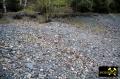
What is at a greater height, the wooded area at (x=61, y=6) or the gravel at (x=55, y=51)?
the wooded area at (x=61, y=6)

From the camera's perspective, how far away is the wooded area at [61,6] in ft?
86.1

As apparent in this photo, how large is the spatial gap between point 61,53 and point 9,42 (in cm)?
342

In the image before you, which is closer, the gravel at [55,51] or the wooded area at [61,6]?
the gravel at [55,51]

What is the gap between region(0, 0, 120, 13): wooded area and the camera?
2623cm

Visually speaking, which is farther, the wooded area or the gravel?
the wooded area

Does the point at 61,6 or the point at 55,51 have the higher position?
the point at 61,6

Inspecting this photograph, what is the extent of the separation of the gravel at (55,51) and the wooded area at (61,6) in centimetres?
463

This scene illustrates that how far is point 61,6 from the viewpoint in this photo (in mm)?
28812

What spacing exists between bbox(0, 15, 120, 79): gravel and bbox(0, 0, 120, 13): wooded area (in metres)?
4.63

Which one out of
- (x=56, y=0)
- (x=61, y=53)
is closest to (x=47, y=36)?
(x=61, y=53)

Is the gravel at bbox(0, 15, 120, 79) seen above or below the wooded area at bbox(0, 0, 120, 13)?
below

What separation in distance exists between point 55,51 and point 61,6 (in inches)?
582

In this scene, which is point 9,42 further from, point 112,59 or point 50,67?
point 112,59

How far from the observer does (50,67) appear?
40.7 feet
